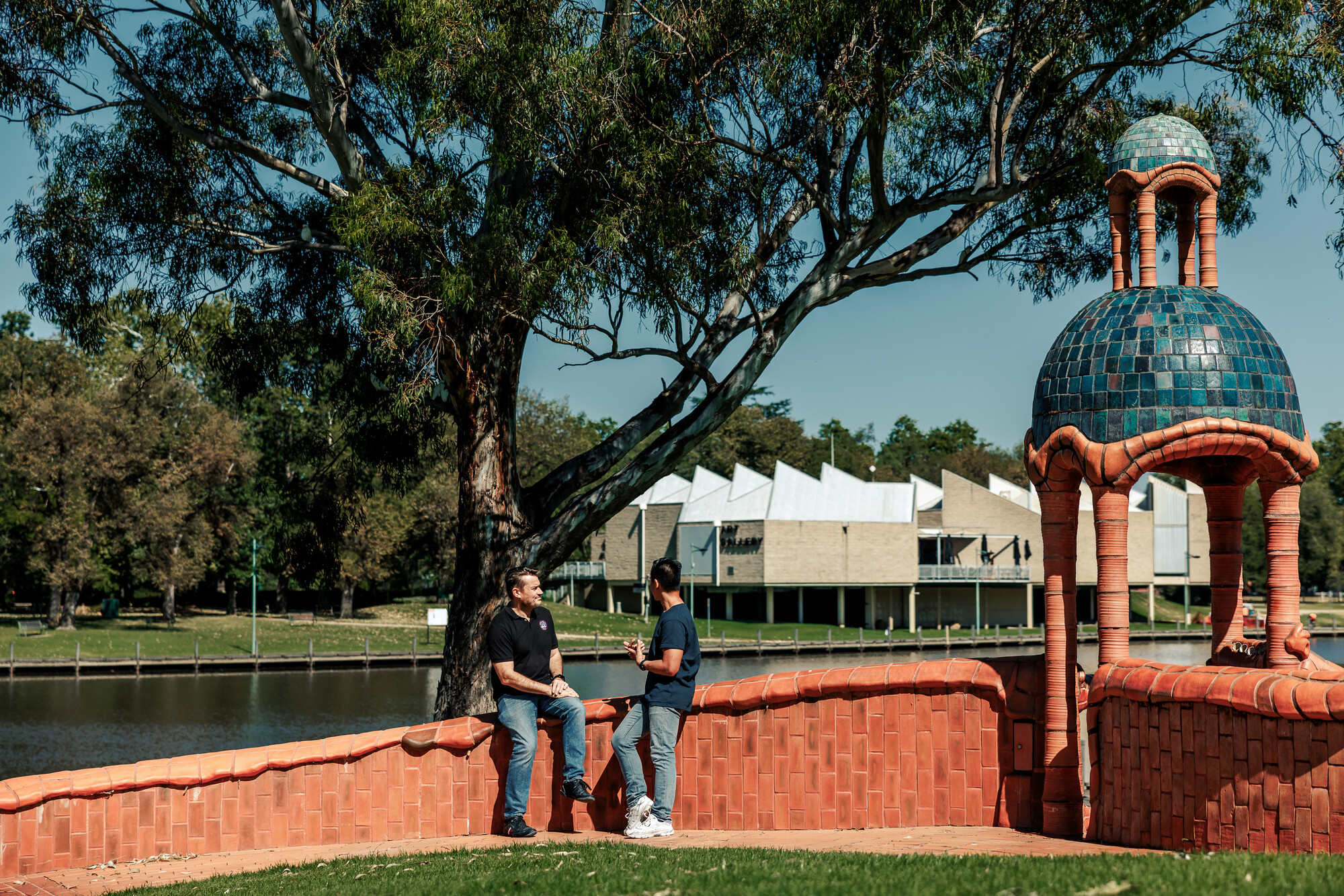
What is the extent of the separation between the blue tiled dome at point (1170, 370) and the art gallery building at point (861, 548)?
5131 cm

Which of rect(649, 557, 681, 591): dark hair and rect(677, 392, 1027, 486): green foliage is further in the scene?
rect(677, 392, 1027, 486): green foliage

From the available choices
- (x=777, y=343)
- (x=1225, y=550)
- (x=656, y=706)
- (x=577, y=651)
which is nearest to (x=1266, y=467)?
(x=1225, y=550)

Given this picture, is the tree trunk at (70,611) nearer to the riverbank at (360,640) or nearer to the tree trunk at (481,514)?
the riverbank at (360,640)

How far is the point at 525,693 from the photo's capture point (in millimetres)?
7988

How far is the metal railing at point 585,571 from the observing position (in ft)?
231

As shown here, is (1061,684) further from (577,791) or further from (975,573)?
(975,573)

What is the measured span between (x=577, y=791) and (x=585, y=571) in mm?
63102

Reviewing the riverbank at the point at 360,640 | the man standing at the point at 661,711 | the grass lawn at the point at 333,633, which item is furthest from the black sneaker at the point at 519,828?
the grass lawn at the point at 333,633

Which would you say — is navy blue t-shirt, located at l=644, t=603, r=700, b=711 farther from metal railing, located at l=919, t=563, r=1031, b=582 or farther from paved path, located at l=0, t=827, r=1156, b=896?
metal railing, located at l=919, t=563, r=1031, b=582

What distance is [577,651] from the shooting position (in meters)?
47.0

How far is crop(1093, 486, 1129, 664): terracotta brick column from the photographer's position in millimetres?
7664

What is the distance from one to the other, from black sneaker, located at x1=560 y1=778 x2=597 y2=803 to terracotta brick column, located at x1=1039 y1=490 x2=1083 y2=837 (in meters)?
2.86

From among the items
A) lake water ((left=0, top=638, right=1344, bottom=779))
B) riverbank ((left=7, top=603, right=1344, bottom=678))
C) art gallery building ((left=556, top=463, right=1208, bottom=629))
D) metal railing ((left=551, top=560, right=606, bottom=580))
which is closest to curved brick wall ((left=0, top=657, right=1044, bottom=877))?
lake water ((left=0, top=638, right=1344, bottom=779))

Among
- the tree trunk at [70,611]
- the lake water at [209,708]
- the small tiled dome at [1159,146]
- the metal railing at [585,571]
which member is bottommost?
the lake water at [209,708]
